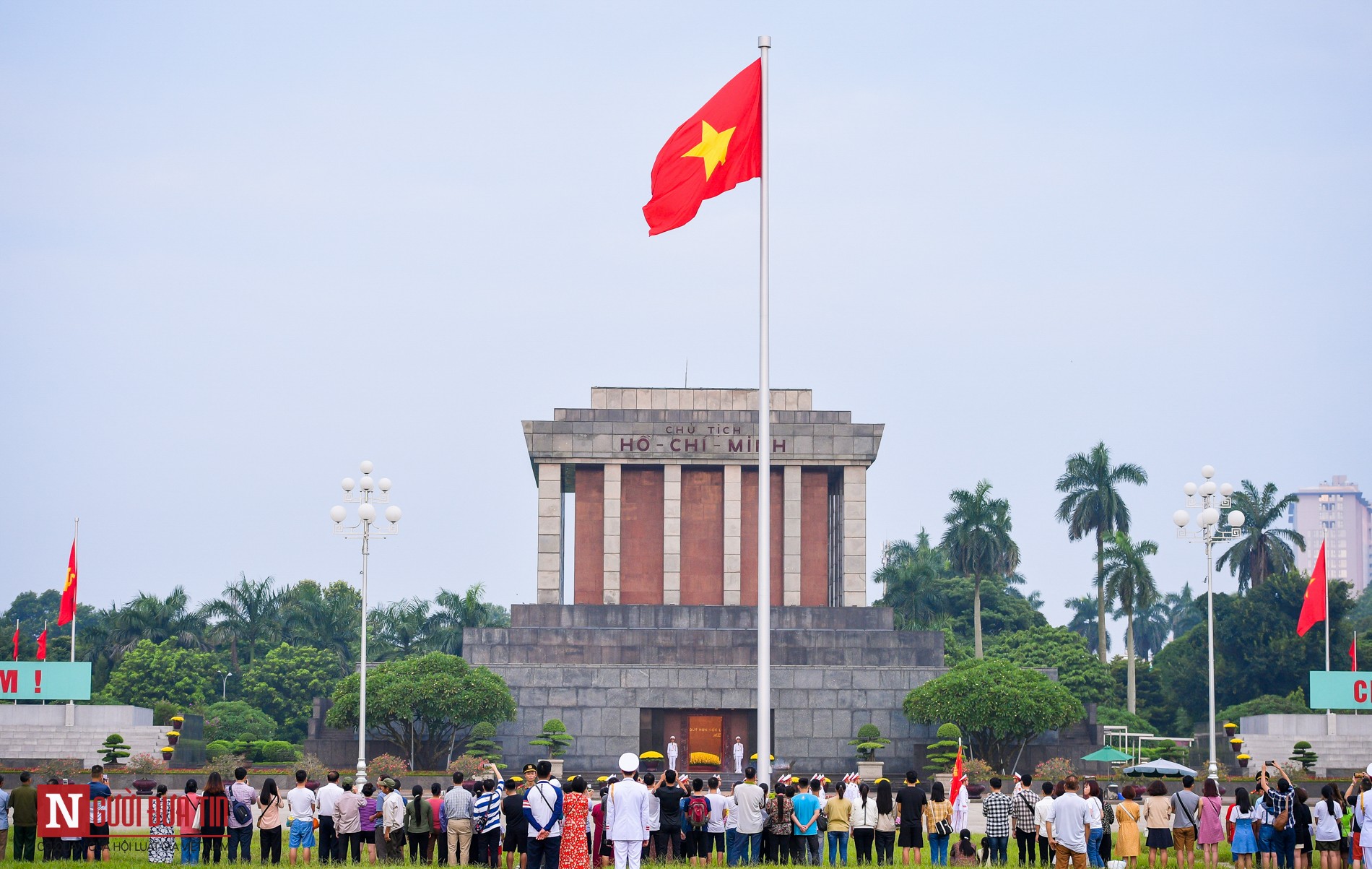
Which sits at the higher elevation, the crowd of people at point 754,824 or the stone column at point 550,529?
the stone column at point 550,529

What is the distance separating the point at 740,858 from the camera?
21047 millimetres

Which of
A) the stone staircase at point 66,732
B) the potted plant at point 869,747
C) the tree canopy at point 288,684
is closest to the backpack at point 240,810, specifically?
the potted plant at point 869,747

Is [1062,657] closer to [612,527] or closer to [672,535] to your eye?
[672,535]

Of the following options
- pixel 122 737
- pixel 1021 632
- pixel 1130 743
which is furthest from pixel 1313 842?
pixel 1021 632

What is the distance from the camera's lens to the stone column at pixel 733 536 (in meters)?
50.0

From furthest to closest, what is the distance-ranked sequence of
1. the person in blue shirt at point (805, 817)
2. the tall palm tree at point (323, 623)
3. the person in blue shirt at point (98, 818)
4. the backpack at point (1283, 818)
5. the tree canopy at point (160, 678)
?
the tall palm tree at point (323, 623)
the tree canopy at point (160, 678)
the person in blue shirt at point (805, 817)
the person in blue shirt at point (98, 818)
the backpack at point (1283, 818)

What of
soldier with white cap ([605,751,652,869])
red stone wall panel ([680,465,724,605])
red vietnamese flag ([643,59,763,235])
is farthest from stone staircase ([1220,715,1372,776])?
soldier with white cap ([605,751,652,869])

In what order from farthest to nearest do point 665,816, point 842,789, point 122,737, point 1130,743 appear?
point 1130,743, point 122,737, point 842,789, point 665,816

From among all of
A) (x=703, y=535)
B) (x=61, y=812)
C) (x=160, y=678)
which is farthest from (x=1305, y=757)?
(x=160, y=678)

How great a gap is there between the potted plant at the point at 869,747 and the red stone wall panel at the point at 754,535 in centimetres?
693

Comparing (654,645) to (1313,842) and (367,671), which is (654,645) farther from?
(1313,842)

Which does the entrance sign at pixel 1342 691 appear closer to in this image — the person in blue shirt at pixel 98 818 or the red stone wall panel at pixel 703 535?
the red stone wall panel at pixel 703 535

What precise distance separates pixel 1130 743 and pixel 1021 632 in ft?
64.5

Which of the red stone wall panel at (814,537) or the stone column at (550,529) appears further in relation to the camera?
the red stone wall panel at (814,537)
